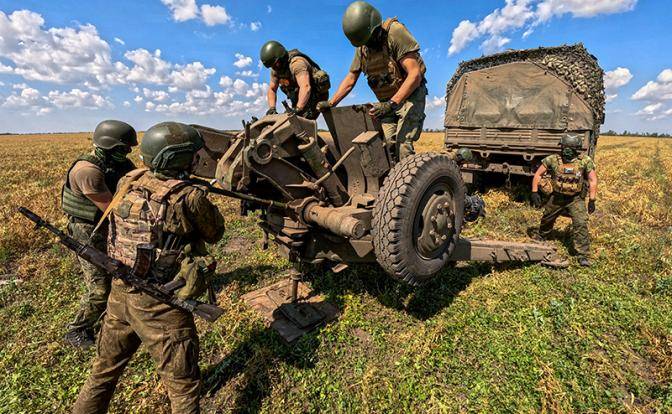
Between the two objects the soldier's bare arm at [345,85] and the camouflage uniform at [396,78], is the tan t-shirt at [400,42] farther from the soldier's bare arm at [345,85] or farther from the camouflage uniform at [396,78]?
the soldier's bare arm at [345,85]

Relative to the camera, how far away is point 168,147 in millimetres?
2246

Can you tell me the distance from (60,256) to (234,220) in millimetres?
2839

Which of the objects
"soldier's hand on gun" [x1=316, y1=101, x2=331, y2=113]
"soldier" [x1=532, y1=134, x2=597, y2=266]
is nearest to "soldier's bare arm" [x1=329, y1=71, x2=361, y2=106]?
"soldier's hand on gun" [x1=316, y1=101, x2=331, y2=113]

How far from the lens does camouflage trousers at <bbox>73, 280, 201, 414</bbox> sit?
2.26 m

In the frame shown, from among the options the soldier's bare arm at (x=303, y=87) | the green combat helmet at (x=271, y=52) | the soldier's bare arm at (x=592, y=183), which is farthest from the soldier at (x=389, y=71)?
the soldier's bare arm at (x=592, y=183)

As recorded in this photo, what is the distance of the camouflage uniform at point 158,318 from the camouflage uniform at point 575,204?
16.5 feet

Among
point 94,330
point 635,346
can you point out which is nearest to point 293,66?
point 94,330

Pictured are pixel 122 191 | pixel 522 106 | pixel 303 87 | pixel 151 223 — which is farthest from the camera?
pixel 522 106

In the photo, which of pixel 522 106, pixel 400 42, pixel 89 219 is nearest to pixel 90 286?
pixel 89 219

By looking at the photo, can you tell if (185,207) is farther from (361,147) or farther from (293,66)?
(293,66)

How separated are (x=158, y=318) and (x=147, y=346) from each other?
0.19m

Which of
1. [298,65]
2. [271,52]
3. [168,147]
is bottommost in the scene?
[168,147]

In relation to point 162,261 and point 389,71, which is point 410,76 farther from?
point 162,261

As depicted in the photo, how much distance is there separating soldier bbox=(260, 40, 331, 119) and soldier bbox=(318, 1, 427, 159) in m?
0.38
